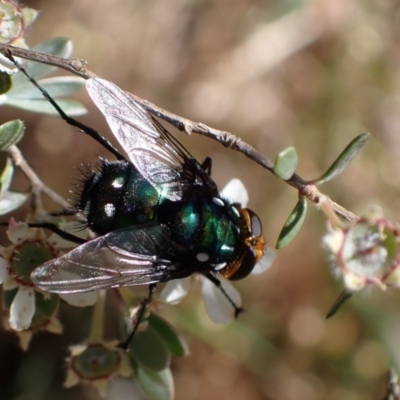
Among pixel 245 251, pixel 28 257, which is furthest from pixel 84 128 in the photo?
pixel 245 251

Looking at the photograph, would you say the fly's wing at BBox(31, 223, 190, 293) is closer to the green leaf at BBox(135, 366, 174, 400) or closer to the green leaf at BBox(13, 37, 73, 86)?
the green leaf at BBox(135, 366, 174, 400)

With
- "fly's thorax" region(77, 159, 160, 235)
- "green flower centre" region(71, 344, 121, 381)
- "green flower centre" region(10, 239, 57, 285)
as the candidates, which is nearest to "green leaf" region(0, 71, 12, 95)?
"fly's thorax" region(77, 159, 160, 235)

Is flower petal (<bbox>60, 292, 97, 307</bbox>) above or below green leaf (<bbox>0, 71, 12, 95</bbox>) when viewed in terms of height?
below

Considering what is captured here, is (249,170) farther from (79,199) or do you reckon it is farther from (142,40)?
(79,199)

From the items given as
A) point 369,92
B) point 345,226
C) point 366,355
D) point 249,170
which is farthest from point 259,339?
point 345,226

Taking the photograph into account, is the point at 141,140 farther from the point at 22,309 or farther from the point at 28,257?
the point at 22,309

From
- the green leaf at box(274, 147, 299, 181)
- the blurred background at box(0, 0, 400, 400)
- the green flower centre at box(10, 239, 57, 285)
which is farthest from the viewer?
the blurred background at box(0, 0, 400, 400)

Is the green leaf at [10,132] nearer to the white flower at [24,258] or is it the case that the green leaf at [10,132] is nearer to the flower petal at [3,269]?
the white flower at [24,258]
